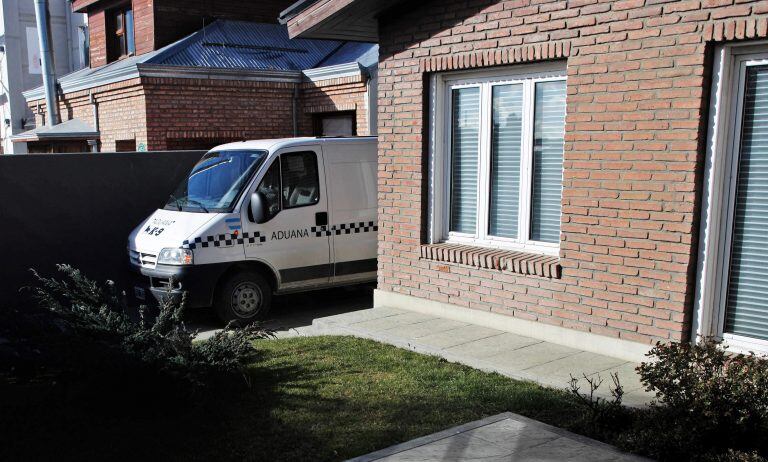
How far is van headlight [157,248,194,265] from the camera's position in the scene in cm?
895

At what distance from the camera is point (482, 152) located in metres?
7.82

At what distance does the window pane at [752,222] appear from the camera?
5.59 meters

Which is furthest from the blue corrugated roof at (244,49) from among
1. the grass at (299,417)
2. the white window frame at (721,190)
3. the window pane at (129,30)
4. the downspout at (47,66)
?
the white window frame at (721,190)

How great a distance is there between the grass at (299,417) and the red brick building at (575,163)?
1.36 meters

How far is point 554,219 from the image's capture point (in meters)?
7.23

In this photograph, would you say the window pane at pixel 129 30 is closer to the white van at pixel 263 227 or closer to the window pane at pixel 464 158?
the white van at pixel 263 227

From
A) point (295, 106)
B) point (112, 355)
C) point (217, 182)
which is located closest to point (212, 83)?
point (295, 106)

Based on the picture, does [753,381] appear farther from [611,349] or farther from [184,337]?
[184,337]

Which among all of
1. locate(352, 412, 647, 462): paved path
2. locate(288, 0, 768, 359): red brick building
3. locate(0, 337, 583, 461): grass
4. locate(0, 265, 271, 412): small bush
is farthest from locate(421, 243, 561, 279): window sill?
locate(0, 265, 271, 412): small bush

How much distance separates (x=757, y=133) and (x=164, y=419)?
5.00 meters

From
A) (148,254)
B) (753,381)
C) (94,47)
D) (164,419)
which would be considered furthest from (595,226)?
(94,47)

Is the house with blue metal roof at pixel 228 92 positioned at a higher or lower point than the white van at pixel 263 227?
higher

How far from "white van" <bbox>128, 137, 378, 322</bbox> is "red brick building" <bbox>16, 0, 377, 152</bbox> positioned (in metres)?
5.17

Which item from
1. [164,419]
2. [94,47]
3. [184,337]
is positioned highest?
[94,47]
